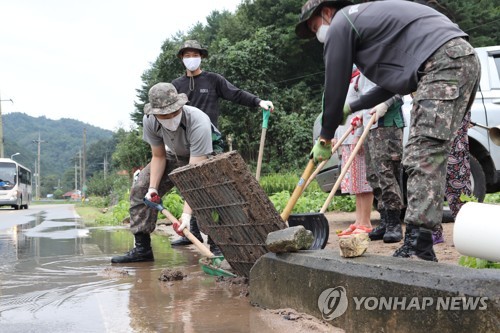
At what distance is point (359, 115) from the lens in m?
4.81

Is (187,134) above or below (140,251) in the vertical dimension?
above

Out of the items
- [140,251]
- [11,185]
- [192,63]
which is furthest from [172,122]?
[11,185]

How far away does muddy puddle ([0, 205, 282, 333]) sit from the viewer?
8.96 ft

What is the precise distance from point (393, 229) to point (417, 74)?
221 cm

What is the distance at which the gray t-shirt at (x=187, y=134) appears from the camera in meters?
4.54

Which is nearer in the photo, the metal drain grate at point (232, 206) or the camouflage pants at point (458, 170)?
the metal drain grate at point (232, 206)

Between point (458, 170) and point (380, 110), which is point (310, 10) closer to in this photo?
point (380, 110)

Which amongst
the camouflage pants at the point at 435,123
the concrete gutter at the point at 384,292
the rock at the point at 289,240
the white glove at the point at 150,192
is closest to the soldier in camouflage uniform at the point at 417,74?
the camouflage pants at the point at 435,123

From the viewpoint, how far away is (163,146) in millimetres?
4848

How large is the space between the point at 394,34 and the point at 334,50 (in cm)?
30

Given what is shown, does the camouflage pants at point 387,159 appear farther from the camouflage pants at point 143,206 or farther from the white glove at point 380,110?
the camouflage pants at point 143,206

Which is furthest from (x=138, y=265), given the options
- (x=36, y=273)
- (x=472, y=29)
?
(x=472, y=29)

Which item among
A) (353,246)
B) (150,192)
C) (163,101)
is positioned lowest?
(353,246)

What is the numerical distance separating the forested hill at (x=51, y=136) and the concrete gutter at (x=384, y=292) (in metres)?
121
